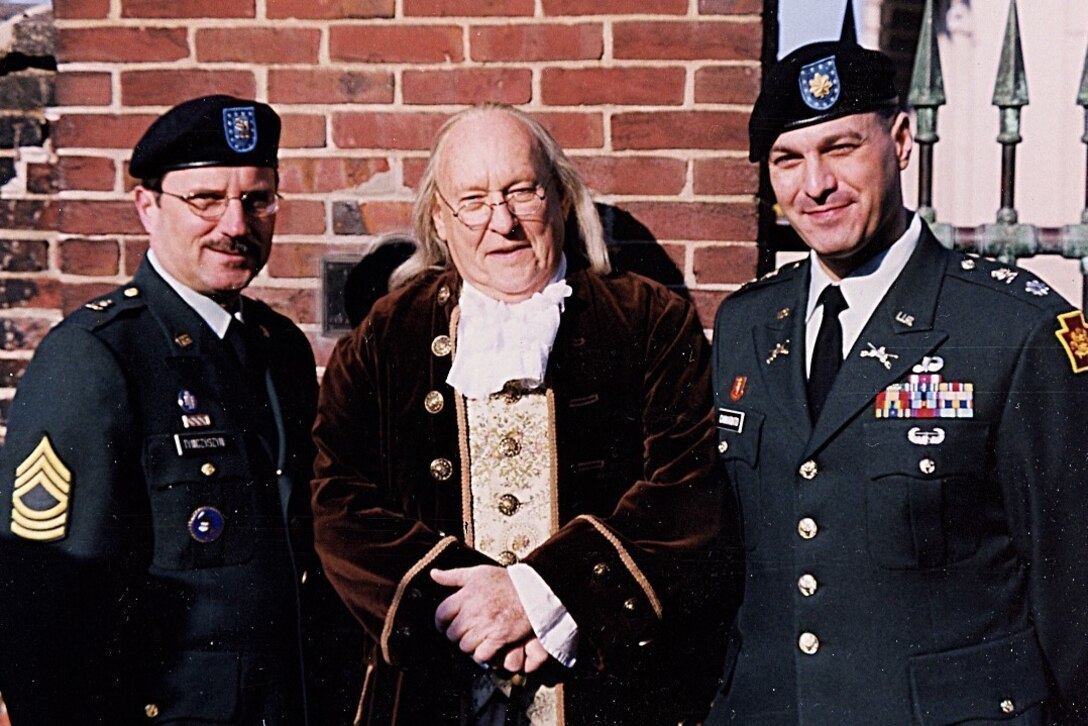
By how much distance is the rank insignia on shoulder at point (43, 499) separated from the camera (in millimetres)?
2463

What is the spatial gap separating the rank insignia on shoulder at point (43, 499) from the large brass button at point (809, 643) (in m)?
1.52

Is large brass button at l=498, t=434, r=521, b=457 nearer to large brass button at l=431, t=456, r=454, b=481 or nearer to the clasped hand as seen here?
large brass button at l=431, t=456, r=454, b=481

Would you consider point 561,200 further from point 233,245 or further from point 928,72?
point 928,72

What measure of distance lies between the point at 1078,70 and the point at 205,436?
290cm

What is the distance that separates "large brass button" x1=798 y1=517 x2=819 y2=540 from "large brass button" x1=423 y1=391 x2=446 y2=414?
0.82 metres

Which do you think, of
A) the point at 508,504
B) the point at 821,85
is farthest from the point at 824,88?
the point at 508,504

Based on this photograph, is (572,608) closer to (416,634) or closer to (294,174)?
(416,634)

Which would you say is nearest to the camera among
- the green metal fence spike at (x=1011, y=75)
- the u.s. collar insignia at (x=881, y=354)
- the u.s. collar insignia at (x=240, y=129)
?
Result: the u.s. collar insignia at (x=881, y=354)

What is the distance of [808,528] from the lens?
2496 millimetres

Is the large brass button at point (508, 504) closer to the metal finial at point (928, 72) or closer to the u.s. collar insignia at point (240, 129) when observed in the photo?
the u.s. collar insignia at point (240, 129)

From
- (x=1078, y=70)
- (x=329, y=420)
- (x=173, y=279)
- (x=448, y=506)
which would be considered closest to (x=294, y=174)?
(x=173, y=279)

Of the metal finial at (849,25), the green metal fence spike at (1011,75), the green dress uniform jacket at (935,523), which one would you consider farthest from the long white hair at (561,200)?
the green metal fence spike at (1011,75)

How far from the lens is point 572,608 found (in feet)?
8.45

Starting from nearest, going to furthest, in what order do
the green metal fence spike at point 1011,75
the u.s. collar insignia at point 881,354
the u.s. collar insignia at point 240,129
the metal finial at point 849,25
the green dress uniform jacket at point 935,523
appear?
1. the green dress uniform jacket at point 935,523
2. the u.s. collar insignia at point 881,354
3. the u.s. collar insignia at point 240,129
4. the metal finial at point 849,25
5. the green metal fence spike at point 1011,75
